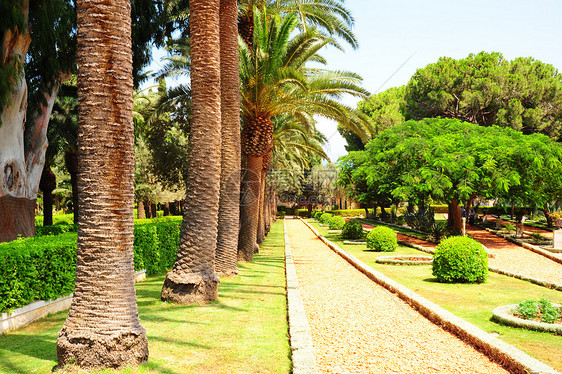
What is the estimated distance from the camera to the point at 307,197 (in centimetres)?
6606

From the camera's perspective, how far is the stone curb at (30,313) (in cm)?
676

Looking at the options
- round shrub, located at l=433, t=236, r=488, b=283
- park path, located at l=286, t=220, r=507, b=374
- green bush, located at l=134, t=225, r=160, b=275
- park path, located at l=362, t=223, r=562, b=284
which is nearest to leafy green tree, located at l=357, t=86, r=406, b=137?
park path, located at l=362, t=223, r=562, b=284

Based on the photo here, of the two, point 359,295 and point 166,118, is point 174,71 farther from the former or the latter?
point 359,295

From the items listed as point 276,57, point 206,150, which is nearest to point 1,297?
point 206,150

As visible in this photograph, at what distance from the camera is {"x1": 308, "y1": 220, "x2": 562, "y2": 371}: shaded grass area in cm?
645

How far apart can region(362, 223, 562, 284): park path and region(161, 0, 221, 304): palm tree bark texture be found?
8826mm

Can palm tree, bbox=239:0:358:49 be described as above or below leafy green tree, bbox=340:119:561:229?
above

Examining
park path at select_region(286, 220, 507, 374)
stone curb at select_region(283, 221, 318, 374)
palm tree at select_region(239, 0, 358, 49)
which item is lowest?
park path at select_region(286, 220, 507, 374)

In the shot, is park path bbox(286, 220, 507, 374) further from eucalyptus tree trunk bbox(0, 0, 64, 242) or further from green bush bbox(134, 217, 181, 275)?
eucalyptus tree trunk bbox(0, 0, 64, 242)

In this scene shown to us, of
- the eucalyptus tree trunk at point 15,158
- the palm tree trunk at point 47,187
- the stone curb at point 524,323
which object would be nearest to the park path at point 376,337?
the stone curb at point 524,323

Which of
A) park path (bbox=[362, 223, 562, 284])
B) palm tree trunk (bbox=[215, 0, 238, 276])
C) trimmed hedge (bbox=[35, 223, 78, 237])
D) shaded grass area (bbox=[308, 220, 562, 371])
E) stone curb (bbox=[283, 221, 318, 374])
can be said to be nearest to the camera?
stone curb (bbox=[283, 221, 318, 374])

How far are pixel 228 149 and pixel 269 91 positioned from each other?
447cm

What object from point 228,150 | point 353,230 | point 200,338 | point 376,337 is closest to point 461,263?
point 376,337

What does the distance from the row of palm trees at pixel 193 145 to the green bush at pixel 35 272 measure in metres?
1.79
